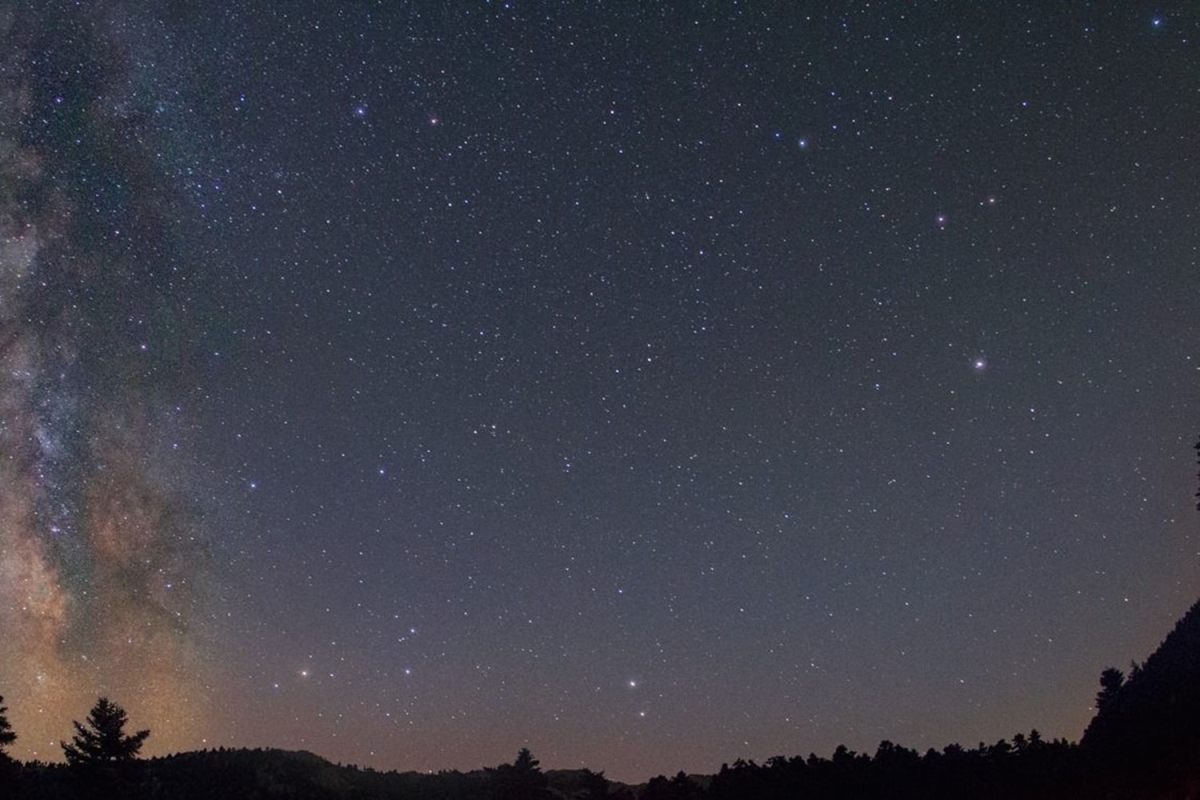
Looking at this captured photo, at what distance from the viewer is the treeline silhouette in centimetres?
1883

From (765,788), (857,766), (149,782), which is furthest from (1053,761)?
(149,782)

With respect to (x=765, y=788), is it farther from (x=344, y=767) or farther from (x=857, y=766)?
(x=344, y=767)

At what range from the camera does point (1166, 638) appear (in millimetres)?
36812

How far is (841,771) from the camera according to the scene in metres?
26.5

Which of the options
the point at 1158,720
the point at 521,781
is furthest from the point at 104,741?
the point at 1158,720

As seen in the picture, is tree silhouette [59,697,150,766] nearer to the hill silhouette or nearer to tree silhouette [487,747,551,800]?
tree silhouette [487,747,551,800]

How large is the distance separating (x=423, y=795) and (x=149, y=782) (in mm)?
14542

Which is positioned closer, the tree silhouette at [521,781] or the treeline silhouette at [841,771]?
the treeline silhouette at [841,771]

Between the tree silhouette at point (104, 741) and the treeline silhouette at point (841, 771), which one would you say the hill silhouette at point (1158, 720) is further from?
the tree silhouette at point (104, 741)

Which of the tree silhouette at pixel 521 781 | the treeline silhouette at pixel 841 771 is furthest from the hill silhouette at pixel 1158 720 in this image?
the tree silhouette at pixel 521 781

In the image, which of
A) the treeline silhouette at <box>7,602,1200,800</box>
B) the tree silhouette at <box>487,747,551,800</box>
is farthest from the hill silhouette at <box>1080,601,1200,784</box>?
the tree silhouette at <box>487,747,551,800</box>

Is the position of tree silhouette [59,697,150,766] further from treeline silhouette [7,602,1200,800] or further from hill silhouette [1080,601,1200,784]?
hill silhouette [1080,601,1200,784]

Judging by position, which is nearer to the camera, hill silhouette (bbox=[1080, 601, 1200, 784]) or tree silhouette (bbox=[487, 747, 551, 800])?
hill silhouette (bbox=[1080, 601, 1200, 784])

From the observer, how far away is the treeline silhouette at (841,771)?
1883 cm
